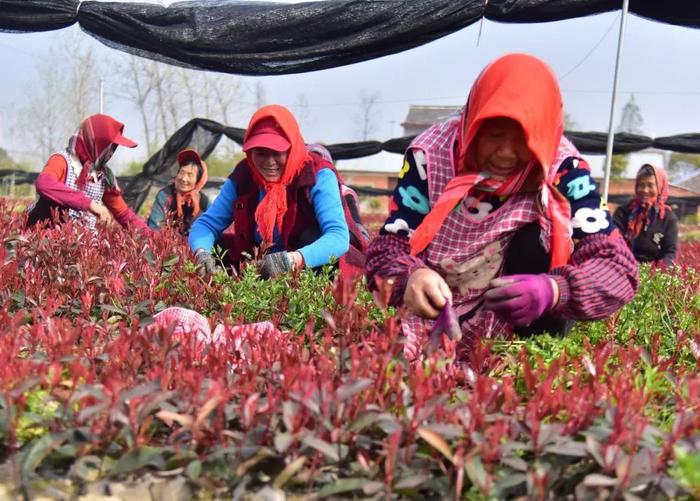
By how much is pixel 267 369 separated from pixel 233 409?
225 millimetres

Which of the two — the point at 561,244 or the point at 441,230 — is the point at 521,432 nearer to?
the point at 561,244

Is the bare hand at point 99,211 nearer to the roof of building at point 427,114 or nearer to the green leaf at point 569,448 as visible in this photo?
the green leaf at point 569,448

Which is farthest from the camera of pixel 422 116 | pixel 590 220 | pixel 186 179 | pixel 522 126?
pixel 422 116

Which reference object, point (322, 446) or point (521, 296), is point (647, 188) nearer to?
point (521, 296)

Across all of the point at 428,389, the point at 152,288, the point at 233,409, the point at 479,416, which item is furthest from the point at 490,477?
the point at 152,288

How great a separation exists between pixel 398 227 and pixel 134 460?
1.37 meters

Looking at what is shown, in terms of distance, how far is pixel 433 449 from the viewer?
1.42 m

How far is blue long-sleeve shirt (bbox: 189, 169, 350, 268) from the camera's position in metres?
3.58

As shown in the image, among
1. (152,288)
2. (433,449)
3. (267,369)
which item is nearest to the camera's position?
(433,449)

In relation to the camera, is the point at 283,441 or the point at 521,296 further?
the point at 521,296

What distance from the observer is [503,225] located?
8.03 ft

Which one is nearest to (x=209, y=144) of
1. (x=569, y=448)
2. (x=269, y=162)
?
(x=269, y=162)

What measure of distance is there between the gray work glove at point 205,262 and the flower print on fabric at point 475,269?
123cm

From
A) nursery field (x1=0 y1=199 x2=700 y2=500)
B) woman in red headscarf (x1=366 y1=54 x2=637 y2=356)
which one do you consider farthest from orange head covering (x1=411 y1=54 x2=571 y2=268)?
nursery field (x1=0 y1=199 x2=700 y2=500)
